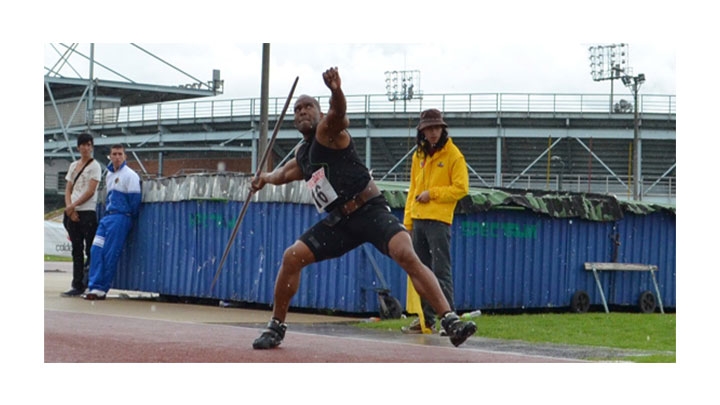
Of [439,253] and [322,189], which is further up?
[322,189]

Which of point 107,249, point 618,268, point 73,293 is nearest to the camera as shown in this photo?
point 107,249

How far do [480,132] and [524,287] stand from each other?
2487 centimetres

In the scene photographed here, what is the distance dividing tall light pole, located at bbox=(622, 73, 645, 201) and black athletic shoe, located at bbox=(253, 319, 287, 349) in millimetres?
29174

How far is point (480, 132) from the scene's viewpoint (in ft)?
125

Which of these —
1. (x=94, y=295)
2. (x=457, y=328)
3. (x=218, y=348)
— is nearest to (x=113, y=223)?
(x=94, y=295)

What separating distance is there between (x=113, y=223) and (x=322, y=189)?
23.8 ft

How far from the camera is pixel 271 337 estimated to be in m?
7.94

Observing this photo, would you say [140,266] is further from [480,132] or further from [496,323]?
[480,132]

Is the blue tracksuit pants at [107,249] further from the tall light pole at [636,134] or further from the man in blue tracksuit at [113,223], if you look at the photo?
the tall light pole at [636,134]

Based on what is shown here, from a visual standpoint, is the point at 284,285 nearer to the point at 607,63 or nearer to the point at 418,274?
the point at 418,274

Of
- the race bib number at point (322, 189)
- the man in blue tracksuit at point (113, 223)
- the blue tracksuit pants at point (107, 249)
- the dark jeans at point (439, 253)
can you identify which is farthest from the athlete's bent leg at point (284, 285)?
the blue tracksuit pants at point (107, 249)

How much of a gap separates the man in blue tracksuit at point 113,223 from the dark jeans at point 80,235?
0.12 meters

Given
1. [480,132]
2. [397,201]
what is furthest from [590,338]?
[480,132]

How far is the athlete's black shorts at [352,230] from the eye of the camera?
780 cm
